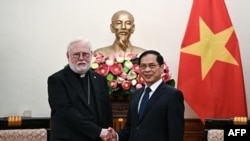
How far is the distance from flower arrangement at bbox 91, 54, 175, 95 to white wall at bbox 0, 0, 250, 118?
4.06 feet

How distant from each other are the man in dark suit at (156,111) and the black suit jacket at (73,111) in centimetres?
20

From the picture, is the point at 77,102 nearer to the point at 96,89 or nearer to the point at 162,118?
the point at 96,89

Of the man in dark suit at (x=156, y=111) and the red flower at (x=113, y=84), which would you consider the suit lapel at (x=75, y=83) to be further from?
the red flower at (x=113, y=84)

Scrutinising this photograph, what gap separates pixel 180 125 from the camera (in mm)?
2479

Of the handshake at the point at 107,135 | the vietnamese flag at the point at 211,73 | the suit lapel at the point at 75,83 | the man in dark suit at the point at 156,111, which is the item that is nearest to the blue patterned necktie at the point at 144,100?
the man in dark suit at the point at 156,111

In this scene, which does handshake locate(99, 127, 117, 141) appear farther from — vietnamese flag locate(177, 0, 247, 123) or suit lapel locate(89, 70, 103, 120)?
vietnamese flag locate(177, 0, 247, 123)

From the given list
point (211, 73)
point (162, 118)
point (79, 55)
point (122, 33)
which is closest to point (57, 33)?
point (122, 33)

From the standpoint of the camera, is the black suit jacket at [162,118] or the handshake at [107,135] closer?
the black suit jacket at [162,118]

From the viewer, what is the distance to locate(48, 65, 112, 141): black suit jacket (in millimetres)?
2576

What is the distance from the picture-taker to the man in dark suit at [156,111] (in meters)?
2.47

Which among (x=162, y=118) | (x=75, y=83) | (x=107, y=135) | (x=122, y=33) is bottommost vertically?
(x=107, y=135)

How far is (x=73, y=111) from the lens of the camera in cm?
258

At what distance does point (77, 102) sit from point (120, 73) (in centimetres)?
115

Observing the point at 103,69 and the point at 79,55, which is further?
the point at 103,69
